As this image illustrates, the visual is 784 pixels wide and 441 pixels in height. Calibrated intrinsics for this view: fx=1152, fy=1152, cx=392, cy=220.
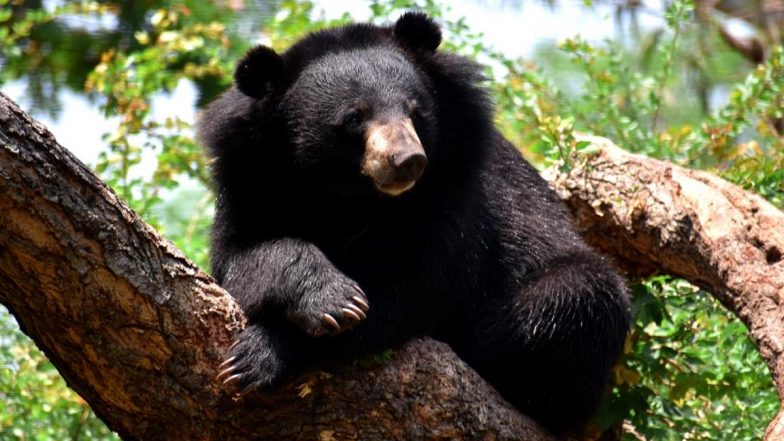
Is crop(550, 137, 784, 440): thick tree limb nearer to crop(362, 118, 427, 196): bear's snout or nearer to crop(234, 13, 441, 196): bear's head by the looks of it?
crop(234, 13, 441, 196): bear's head

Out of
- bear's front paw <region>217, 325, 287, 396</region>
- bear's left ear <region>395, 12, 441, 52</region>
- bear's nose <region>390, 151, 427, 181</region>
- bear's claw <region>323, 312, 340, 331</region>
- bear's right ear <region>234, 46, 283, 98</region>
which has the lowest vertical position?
bear's front paw <region>217, 325, 287, 396</region>

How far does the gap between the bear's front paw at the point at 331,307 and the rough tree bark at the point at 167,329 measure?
20cm

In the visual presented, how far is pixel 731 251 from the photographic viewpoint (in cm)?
511

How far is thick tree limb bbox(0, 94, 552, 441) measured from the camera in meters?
3.66

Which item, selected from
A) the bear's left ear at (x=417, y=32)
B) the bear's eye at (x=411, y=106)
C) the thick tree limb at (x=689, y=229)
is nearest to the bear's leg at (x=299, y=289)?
the bear's eye at (x=411, y=106)

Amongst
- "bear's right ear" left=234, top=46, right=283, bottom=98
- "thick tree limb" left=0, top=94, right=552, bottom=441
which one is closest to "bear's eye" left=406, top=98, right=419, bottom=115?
"bear's right ear" left=234, top=46, right=283, bottom=98

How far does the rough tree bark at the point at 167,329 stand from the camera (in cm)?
368

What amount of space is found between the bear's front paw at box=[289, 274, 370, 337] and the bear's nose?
1.56 feet

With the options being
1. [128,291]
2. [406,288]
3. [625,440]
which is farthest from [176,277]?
[625,440]

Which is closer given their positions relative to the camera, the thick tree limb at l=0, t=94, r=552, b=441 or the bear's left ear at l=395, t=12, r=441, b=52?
the thick tree limb at l=0, t=94, r=552, b=441

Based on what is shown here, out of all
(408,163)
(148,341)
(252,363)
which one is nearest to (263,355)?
(252,363)

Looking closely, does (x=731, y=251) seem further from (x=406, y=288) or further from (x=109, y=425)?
(x=109, y=425)

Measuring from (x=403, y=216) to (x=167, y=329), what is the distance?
137 cm

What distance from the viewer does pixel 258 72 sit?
16.7 ft
